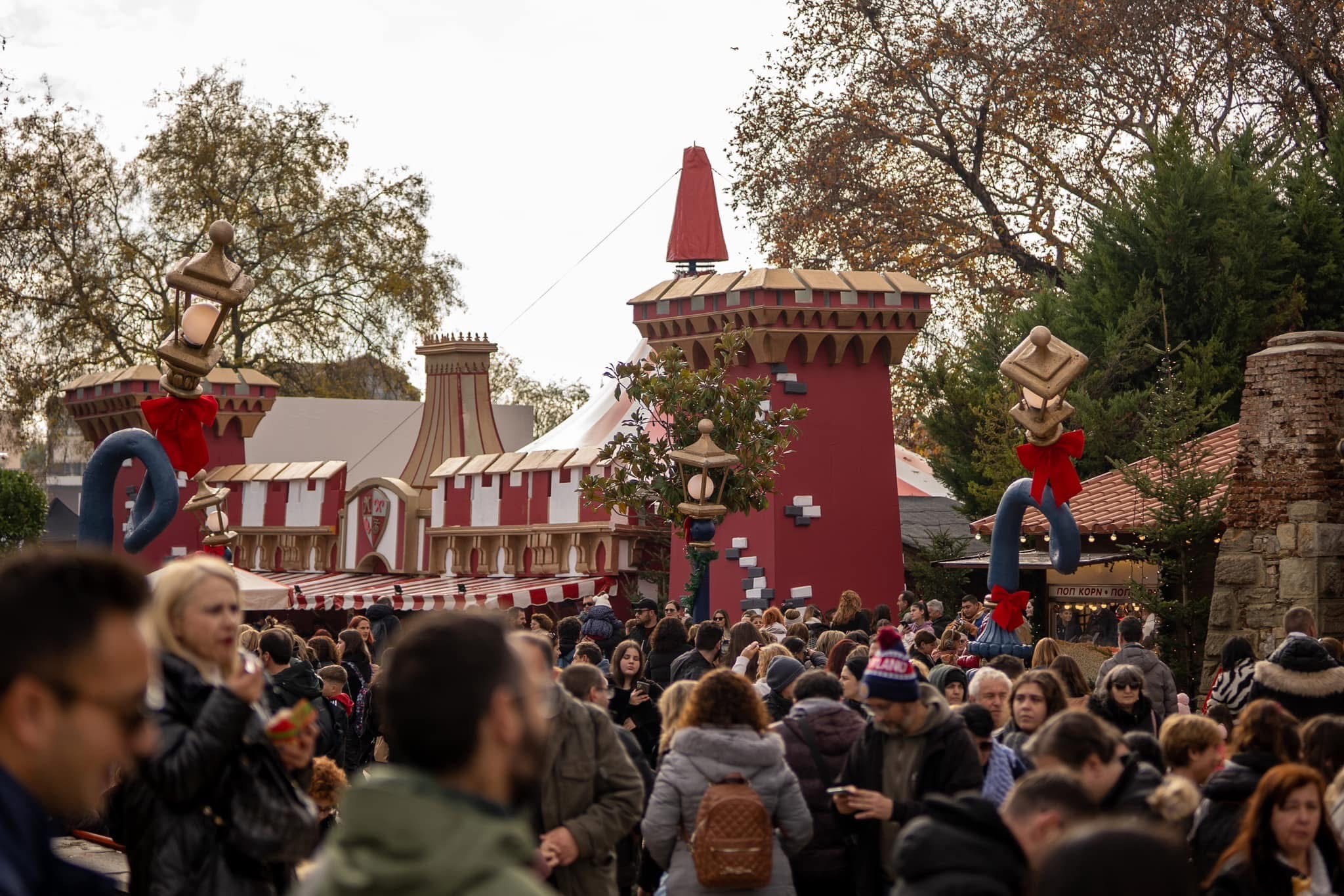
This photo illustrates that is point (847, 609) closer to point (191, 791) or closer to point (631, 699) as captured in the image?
point (631, 699)

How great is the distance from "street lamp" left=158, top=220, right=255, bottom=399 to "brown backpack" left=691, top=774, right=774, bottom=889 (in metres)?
6.88

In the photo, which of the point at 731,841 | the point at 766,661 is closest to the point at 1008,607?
the point at 766,661

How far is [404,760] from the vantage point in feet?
7.72

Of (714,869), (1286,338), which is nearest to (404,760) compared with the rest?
(714,869)

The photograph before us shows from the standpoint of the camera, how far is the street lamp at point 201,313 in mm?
11383

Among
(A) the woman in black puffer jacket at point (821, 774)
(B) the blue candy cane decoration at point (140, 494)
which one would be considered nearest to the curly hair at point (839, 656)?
(A) the woman in black puffer jacket at point (821, 774)

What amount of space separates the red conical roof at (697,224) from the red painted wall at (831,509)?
619 centimetres

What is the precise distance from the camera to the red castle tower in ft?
59.1

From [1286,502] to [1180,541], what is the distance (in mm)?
1134

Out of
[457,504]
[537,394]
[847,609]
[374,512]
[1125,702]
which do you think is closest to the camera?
[1125,702]

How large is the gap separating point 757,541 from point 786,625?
502cm

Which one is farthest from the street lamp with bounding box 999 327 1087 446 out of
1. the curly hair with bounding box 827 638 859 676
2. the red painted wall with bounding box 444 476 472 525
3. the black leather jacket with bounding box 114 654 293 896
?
the red painted wall with bounding box 444 476 472 525

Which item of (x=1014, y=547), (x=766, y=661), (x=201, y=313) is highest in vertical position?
(x=201, y=313)

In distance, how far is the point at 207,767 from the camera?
3.65m
